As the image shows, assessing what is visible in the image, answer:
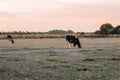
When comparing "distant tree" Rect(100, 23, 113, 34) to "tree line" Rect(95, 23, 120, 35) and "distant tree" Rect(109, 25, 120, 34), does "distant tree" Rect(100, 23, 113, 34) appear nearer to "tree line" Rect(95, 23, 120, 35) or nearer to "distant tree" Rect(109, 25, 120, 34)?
"tree line" Rect(95, 23, 120, 35)

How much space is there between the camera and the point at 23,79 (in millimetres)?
18188

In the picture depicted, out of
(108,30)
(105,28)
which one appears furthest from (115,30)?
(105,28)

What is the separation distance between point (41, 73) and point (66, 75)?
50.7 inches

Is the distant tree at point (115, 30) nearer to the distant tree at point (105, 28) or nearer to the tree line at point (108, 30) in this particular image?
the tree line at point (108, 30)

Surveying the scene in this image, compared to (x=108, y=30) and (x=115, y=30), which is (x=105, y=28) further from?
(x=115, y=30)


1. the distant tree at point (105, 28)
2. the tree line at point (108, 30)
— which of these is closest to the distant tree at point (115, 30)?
the tree line at point (108, 30)

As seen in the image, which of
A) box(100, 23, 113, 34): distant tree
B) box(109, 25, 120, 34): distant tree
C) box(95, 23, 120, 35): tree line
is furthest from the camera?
box(100, 23, 113, 34): distant tree

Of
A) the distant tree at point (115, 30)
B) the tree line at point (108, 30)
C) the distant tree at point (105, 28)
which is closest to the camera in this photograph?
the distant tree at point (115, 30)

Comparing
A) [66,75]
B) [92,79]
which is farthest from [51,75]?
[92,79]

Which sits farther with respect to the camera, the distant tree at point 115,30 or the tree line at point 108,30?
the tree line at point 108,30

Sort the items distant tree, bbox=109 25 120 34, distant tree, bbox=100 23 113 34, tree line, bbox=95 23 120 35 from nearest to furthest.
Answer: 1. distant tree, bbox=109 25 120 34
2. tree line, bbox=95 23 120 35
3. distant tree, bbox=100 23 113 34

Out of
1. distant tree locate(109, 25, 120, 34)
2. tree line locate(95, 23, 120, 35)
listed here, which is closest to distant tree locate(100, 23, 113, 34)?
tree line locate(95, 23, 120, 35)

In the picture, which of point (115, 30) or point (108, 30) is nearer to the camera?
point (115, 30)

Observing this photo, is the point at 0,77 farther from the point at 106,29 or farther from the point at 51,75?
the point at 106,29
